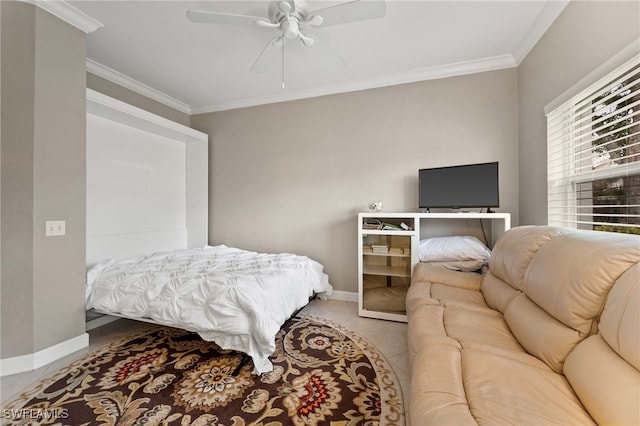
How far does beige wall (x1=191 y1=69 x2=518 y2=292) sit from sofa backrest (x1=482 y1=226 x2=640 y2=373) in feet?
4.96

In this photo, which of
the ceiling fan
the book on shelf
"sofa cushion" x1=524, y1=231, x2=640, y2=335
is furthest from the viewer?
the book on shelf

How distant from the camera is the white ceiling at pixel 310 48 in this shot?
2.12 m

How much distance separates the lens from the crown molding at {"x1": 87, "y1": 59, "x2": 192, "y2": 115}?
288cm

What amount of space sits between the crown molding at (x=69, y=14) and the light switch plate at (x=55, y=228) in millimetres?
1632

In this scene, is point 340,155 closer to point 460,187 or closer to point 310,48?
point 310,48

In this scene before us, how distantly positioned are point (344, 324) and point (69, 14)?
3587 millimetres

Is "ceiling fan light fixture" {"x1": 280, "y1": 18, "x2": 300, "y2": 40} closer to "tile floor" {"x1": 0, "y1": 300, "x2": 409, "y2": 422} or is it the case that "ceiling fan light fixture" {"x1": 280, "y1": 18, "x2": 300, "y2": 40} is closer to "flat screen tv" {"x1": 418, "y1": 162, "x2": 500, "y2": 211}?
"flat screen tv" {"x1": 418, "y1": 162, "x2": 500, "y2": 211}

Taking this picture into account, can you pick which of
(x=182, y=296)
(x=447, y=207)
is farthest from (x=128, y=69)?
(x=447, y=207)

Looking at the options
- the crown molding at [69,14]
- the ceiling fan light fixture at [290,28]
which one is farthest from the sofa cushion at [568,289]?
the crown molding at [69,14]

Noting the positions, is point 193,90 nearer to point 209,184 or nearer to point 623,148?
point 209,184

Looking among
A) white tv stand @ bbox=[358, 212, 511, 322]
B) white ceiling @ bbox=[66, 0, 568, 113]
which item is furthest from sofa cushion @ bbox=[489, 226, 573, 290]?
white ceiling @ bbox=[66, 0, 568, 113]

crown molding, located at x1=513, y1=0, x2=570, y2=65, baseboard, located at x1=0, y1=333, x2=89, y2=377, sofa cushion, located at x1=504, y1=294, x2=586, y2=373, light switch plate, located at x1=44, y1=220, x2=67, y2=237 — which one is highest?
crown molding, located at x1=513, y1=0, x2=570, y2=65

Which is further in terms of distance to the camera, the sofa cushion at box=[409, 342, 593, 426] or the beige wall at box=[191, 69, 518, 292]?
the beige wall at box=[191, 69, 518, 292]

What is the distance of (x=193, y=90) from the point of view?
3.51 m
